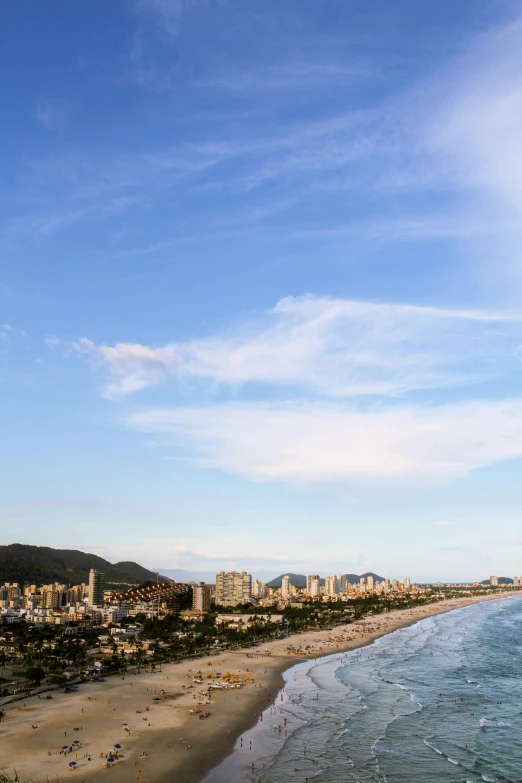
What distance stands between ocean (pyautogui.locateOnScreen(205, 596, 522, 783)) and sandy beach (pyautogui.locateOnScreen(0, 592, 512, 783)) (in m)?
2.55

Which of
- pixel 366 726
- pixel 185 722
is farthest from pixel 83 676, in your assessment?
pixel 366 726

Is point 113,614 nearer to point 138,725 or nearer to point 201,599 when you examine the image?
point 201,599

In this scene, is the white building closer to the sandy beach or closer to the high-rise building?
the high-rise building

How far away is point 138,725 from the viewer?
5338cm

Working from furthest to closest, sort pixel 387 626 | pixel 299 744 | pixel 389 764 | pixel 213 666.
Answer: pixel 387 626
pixel 213 666
pixel 299 744
pixel 389 764

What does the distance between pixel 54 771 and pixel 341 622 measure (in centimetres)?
14515

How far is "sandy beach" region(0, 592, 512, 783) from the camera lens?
42.2 meters

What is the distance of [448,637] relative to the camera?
436 feet

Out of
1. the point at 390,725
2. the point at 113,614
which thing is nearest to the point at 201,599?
the point at 113,614

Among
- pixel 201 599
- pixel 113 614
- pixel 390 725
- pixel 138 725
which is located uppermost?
pixel 201 599

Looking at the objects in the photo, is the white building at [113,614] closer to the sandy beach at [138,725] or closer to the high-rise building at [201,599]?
the high-rise building at [201,599]

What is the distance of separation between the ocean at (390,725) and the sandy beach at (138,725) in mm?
2548

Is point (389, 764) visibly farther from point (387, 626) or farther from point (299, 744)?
point (387, 626)

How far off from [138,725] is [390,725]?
76.2ft
